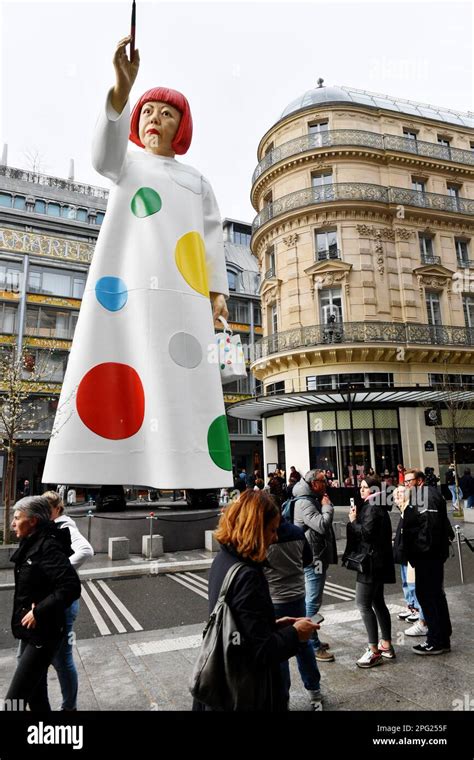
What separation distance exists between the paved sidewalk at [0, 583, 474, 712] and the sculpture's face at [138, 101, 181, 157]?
5014mm

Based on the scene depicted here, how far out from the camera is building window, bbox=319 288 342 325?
2378cm

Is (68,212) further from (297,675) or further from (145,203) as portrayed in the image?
(297,675)

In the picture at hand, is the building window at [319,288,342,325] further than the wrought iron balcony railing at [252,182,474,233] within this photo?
No

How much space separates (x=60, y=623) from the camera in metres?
3.21

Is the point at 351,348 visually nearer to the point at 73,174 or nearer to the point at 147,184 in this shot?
the point at 147,184

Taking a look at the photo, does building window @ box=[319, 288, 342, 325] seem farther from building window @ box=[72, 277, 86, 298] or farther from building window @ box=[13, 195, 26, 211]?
building window @ box=[13, 195, 26, 211]

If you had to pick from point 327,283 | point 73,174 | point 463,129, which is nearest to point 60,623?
point 327,283

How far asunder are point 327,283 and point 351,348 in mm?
3607

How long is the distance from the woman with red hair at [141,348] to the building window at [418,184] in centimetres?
2553

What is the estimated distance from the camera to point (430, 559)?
5129 millimetres

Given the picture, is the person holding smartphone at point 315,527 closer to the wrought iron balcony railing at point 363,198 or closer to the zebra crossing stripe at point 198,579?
the zebra crossing stripe at point 198,579

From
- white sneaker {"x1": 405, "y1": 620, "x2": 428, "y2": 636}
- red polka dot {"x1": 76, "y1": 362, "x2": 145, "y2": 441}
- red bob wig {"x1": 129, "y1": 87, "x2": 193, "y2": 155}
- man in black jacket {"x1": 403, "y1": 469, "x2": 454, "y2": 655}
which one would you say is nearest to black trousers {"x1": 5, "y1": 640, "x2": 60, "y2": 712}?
red polka dot {"x1": 76, "y1": 362, "x2": 145, "y2": 441}

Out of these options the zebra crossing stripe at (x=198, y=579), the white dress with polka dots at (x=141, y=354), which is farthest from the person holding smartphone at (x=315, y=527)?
the zebra crossing stripe at (x=198, y=579)

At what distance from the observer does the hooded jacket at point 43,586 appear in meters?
3.15
